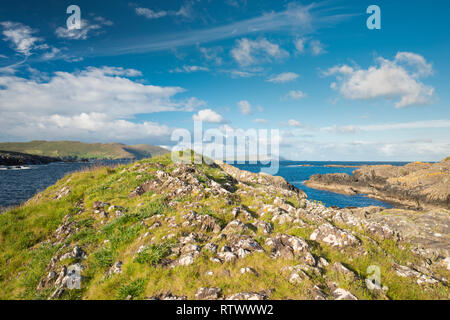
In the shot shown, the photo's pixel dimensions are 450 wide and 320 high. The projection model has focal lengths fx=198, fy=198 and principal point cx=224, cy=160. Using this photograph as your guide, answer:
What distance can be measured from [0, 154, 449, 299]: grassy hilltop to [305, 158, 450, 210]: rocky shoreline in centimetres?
4781

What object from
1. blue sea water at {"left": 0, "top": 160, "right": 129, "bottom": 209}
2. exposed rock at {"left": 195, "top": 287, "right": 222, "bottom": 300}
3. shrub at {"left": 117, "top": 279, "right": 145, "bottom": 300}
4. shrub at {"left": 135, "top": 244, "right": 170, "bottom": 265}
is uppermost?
shrub at {"left": 135, "top": 244, "right": 170, "bottom": 265}

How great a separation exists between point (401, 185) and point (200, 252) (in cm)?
7301

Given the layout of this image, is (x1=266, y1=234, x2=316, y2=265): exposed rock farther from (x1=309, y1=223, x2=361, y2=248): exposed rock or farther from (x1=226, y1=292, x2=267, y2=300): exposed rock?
(x1=226, y1=292, x2=267, y2=300): exposed rock

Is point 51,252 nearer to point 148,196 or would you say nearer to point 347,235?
point 148,196

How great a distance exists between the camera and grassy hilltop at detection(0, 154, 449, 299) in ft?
20.9

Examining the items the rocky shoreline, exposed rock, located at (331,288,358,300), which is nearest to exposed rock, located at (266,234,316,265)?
exposed rock, located at (331,288,358,300)

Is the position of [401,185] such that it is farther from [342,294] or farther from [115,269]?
[115,269]

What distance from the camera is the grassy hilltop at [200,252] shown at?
6359 millimetres

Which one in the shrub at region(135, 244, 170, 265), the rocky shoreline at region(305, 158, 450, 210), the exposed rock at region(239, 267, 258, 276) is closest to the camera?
the exposed rock at region(239, 267, 258, 276)

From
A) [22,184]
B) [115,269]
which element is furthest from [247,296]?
[22,184]

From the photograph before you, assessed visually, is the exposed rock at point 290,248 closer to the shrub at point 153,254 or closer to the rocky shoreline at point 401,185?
the shrub at point 153,254

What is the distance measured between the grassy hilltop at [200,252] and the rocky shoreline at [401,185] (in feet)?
157
